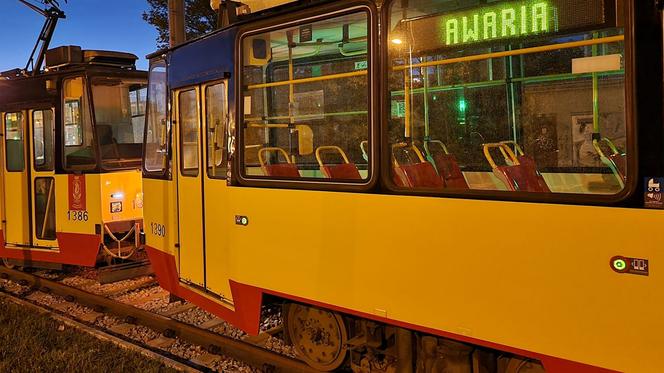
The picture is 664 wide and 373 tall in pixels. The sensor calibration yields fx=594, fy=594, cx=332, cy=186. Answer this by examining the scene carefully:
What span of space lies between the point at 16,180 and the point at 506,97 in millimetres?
7509

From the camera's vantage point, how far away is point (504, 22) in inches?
123

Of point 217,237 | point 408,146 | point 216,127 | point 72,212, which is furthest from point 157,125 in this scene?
point 408,146

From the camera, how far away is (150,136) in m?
6.38

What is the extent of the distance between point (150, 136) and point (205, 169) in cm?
149

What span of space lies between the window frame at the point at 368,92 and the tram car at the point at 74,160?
406cm

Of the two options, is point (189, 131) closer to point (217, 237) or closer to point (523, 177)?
point (217, 237)

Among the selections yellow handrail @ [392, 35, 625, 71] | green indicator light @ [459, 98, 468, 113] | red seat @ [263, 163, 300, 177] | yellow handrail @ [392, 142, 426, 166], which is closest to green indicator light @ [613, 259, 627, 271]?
yellow handrail @ [392, 35, 625, 71]

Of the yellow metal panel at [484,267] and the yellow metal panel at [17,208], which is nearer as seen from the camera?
the yellow metal panel at [484,267]

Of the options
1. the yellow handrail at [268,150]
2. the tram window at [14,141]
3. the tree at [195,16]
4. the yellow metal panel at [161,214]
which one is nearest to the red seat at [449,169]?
the yellow handrail at [268,150]

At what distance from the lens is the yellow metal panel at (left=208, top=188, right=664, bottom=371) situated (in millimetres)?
2666

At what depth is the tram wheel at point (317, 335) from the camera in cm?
431

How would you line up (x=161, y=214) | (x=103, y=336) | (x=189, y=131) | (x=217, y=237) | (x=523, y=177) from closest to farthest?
(x=523, y=177)
(x=217, y=237)
(x=189, y=131)
(x=103, y=336)
(x=161, y=214)

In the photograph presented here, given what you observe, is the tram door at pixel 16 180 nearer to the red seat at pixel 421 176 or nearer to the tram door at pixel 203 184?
the tram door at pixel 203 184

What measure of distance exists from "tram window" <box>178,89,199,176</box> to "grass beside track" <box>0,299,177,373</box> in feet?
5.64
